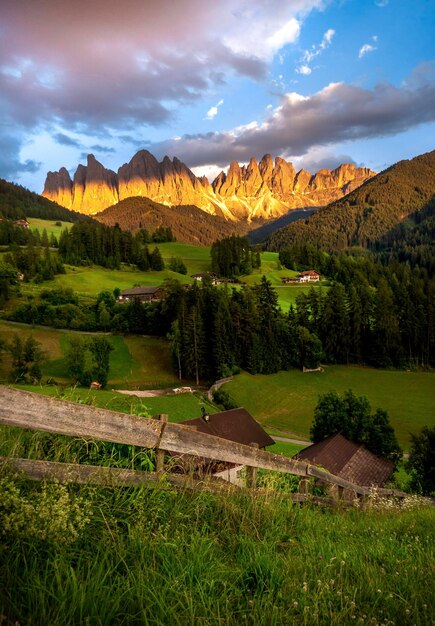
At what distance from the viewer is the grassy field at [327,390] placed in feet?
167

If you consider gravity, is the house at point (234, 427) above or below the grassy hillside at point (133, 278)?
below

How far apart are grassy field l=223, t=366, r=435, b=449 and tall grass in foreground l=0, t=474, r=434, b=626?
4538cm

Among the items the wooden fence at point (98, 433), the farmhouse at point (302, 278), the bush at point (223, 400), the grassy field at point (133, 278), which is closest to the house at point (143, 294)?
the grassy field at point (133, 278)

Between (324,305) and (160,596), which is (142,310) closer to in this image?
(324,305)

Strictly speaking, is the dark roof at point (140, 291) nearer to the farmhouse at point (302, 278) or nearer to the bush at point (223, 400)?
the bush at point (223, 400)

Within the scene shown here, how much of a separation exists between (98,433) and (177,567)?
1469mm

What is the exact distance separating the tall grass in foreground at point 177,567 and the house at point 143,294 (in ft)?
320

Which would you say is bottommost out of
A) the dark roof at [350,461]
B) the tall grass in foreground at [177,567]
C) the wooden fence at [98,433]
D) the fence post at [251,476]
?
the dark roof at [350,461]

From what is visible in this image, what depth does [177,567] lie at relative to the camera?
329cm

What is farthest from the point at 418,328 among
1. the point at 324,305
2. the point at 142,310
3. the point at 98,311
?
the point at 98,311

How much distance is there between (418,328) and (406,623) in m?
86.5

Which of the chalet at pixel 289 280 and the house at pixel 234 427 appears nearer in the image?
the house at pixel 234 427

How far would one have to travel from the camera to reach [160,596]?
2801mm

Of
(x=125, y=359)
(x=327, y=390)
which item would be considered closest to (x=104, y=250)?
(x=125, y=359)
